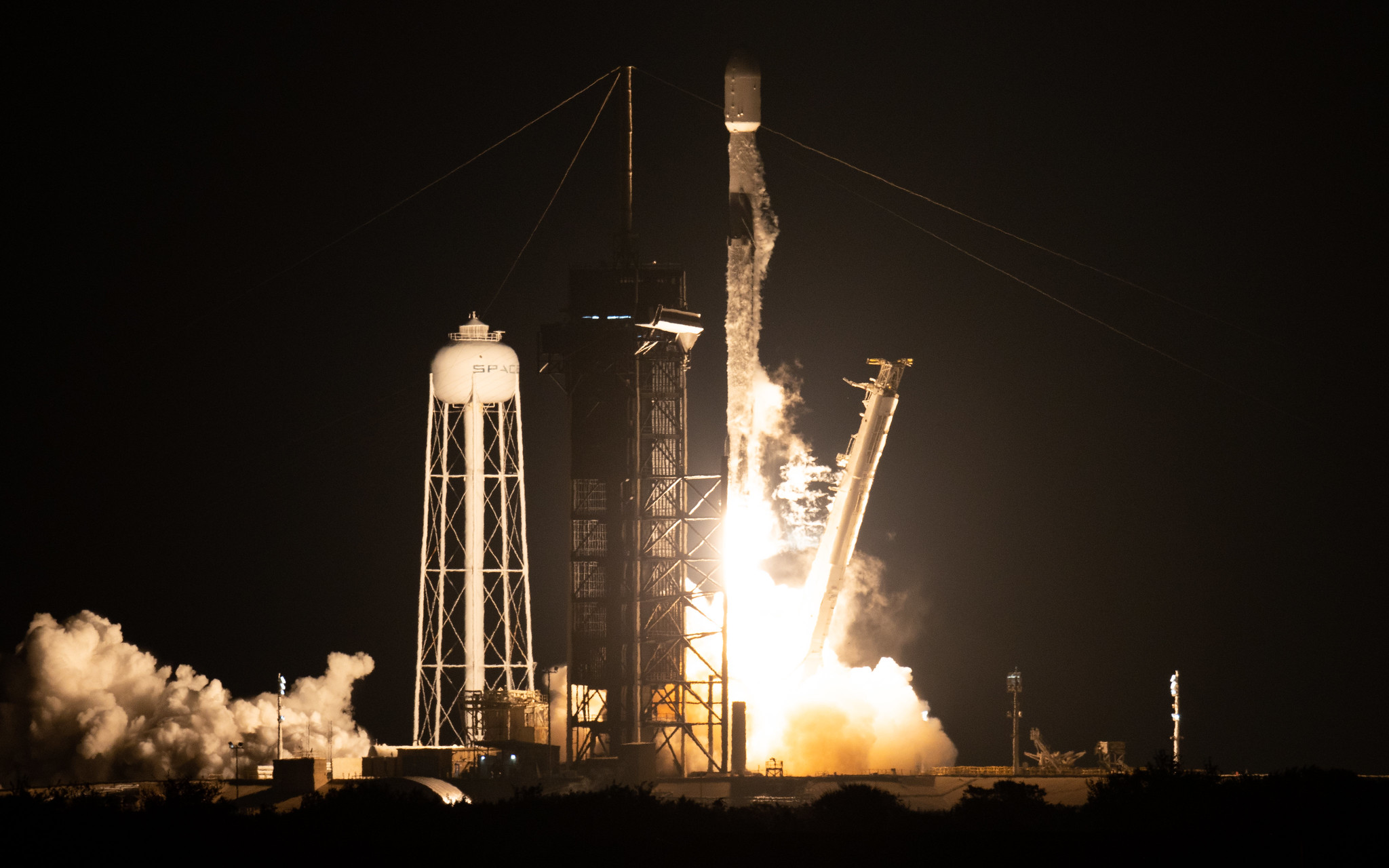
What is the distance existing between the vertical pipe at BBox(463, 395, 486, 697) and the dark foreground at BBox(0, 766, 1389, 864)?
425 inches

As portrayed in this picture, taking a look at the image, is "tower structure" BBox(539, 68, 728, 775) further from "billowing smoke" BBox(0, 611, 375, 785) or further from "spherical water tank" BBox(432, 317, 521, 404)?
"billowing smoke" BBox(0, 611, 375, 785)

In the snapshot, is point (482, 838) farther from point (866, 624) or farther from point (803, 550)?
point (866, 624)

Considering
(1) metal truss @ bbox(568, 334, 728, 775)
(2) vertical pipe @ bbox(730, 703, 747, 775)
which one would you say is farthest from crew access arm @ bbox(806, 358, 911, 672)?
(2) vertical pipe @ bbox(730, 703, 747, 775)

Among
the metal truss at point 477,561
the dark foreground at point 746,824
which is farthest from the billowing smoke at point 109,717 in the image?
the dark foreground at point 746,824

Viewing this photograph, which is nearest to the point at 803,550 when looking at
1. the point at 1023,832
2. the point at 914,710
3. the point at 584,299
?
the point at 914,710

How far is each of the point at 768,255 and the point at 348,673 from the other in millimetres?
20593

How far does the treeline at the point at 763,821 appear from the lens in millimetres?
40125

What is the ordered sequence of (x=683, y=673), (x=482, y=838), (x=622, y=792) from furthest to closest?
(x=683, y=673), (x=622, y=792), (x=482, y=838)

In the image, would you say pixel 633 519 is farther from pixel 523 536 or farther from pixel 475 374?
pixel 475 374

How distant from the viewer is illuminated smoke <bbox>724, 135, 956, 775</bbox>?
57.7 metres

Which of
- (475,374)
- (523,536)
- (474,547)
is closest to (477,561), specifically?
(474,547)

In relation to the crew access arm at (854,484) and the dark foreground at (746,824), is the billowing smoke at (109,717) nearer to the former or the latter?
the dark foreground at (746,824)

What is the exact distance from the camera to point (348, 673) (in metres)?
67.0

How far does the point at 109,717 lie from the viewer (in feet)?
190
